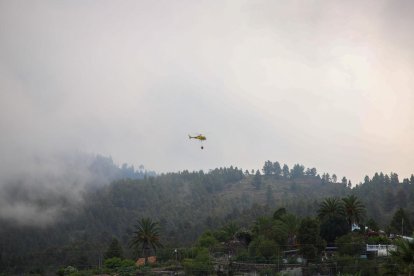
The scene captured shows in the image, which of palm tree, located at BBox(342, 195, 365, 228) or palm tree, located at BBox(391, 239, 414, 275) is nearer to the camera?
palm tree, located at BBox(391, 239, 414, 275)

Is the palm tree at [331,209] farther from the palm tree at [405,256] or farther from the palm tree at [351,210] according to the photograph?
the palm tree at [405,256]

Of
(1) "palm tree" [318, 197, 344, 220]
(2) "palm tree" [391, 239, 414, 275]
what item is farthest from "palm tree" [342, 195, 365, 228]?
(2) "palm tree" [391, 239, 414, 275]

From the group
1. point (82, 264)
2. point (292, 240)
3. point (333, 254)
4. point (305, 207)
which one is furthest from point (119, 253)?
point (305, 207)

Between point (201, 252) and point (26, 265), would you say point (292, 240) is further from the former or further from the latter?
point (26, 265)

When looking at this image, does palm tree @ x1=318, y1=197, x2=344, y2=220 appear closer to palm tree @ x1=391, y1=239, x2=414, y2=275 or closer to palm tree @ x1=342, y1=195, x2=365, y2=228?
palm tree @ x1=342, y1=195, x2=365, y2=228

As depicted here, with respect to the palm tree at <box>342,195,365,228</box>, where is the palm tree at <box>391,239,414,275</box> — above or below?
below

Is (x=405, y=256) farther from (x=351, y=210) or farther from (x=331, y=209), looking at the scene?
(x=351, y=210)

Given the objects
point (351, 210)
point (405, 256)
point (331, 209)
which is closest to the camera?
point (405, 256)

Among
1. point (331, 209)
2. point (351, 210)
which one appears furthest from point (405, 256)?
point (351, 210)

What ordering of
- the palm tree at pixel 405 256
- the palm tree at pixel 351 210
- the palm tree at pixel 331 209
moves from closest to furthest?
the palm tree at pixel 405 256
the palm tree at pixel 331 209
the palm tree at pixel 351 210

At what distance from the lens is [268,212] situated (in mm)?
169250

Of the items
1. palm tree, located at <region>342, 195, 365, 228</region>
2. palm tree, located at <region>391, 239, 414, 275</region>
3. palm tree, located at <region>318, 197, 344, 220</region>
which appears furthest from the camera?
palm tree, located at <region>342, 195, 365, 228</region>

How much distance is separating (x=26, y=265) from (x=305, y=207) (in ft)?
278

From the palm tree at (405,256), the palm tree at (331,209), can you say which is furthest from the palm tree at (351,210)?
the palm tree at (405,256)
